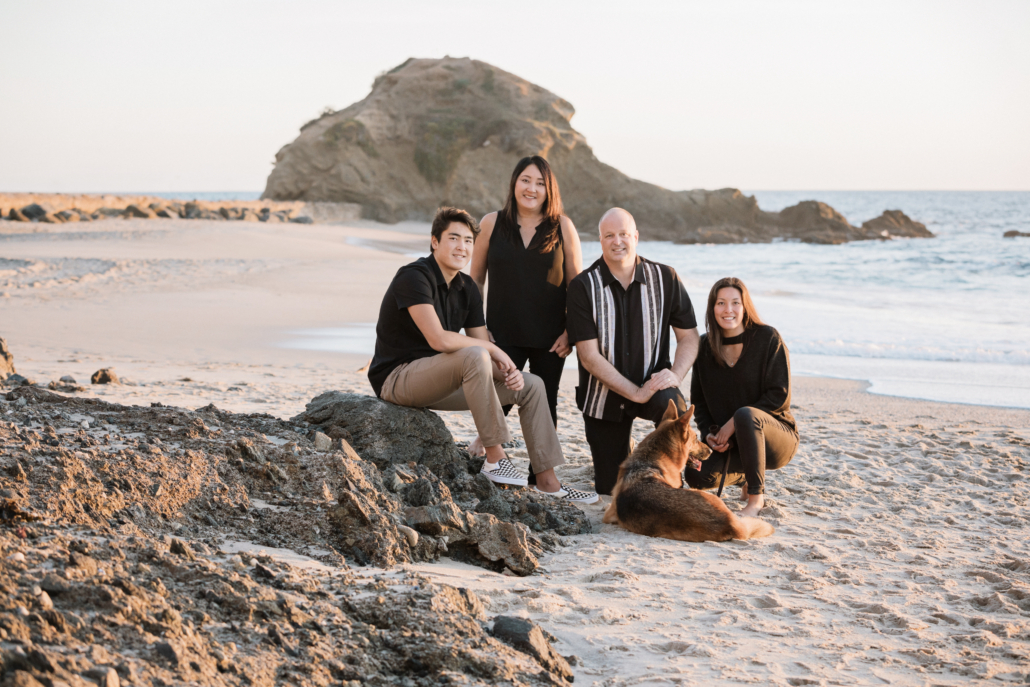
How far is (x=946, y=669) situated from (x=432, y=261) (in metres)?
3.34

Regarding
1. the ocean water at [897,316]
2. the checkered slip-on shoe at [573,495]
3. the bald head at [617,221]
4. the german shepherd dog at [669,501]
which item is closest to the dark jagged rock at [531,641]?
the german shepherd dog at [669,501]

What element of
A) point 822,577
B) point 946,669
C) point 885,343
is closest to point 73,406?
point 822,577

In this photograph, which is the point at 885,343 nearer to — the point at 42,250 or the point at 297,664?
the point at 297,664

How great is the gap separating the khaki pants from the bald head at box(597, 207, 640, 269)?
2.91 ft

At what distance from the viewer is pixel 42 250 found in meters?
17.5

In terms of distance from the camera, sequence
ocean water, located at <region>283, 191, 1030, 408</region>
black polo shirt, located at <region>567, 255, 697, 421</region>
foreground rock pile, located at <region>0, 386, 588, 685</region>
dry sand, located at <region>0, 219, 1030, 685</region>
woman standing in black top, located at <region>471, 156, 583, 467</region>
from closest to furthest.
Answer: foreground rock pile, located at <region>0, 386, 588, 685</region>, dry sand, located at <region>0, 219, 1030, 685</region>, black polo shirt, located at <region>567, 255, 697, 421</region>, woman standing in black top, located at <region>471, 156, 583, 467</region>, ocean water, located at <region>283, 191, 1030, 408</region>

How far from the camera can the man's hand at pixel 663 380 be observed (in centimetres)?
498

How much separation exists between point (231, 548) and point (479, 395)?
6.01 feet

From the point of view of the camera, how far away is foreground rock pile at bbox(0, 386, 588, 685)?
2.25 meters

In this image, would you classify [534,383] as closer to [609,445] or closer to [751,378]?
[609,445]

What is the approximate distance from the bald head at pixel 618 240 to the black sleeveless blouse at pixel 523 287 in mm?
355

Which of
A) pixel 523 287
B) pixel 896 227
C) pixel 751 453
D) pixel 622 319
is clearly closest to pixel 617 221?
pixel 622 319

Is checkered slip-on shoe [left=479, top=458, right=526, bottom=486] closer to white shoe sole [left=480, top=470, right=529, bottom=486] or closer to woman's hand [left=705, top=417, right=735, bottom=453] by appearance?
white shoe sole [left=480, top=470, right=529, bottom=486]

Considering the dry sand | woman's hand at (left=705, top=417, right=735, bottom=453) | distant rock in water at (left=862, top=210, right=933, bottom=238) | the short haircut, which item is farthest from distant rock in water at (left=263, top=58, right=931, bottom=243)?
the short haircut
